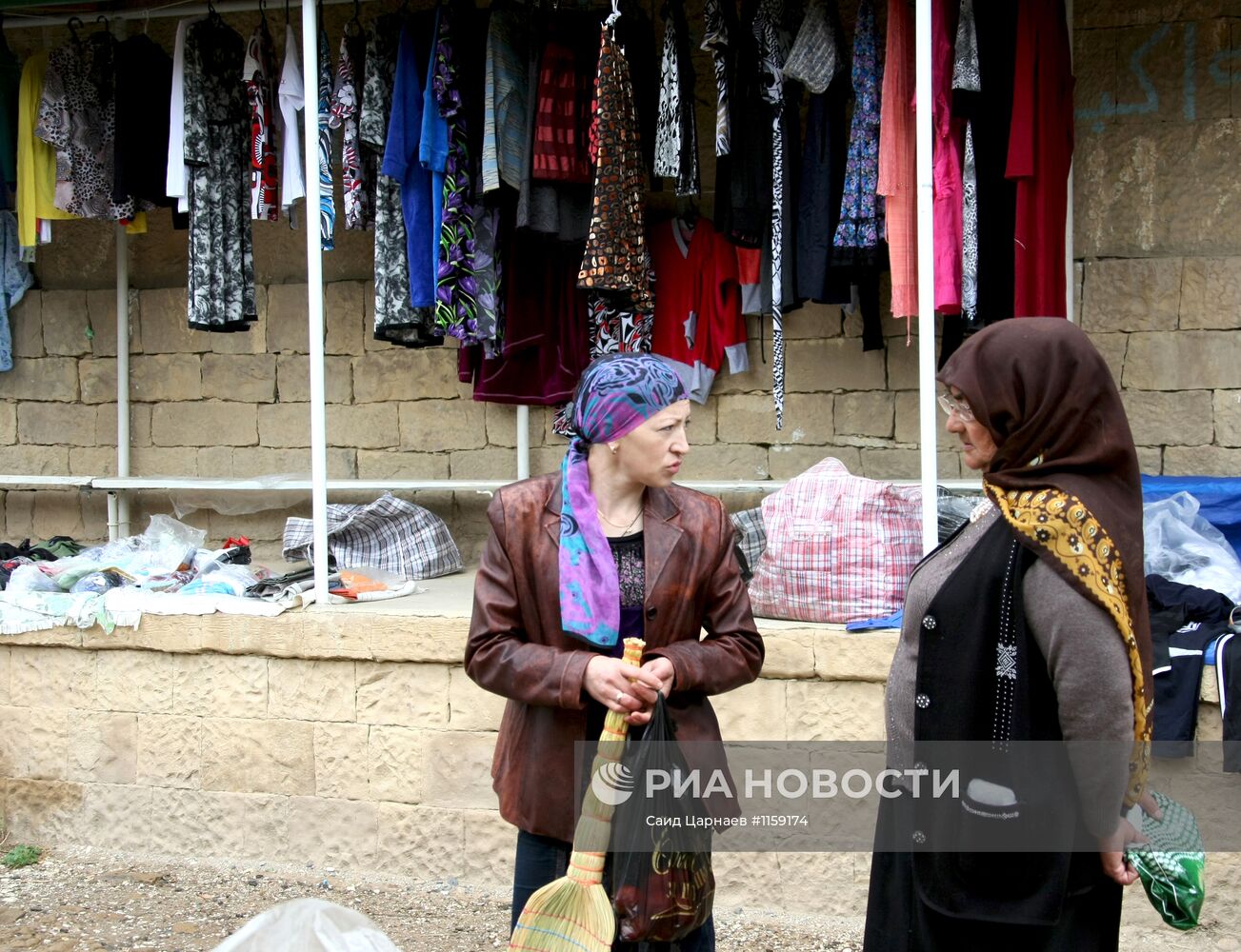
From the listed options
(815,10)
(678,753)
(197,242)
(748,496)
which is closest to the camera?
(678,753)

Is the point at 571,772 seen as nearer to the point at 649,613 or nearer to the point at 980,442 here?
the point at 649,613

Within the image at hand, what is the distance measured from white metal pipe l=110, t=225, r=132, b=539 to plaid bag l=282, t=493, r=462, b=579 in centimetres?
123

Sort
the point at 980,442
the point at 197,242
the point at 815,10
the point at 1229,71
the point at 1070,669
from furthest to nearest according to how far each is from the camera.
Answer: the point at 197,242, the point at 1229,71, the point at 815,10, the point at 980,442, the point at 1070,669

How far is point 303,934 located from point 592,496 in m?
1.03

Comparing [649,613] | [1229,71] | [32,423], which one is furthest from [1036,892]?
[32,423]

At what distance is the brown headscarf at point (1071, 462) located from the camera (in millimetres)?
2195

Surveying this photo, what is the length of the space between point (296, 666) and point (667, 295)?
2.21 m

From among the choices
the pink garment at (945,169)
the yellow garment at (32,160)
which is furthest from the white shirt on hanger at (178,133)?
the pink garment at (945,169)

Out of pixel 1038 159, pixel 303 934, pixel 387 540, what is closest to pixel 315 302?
pixel 387 540

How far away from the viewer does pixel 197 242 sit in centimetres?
555

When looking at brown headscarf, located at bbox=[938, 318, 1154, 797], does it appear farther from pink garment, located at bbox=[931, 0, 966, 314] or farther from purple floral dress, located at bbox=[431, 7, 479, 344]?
purple floral dress, located at bbox=[431, 7, 479, 344]

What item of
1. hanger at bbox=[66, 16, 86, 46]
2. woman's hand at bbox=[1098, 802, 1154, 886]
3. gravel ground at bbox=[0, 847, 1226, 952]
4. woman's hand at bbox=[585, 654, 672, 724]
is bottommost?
gravel ground at bbox=[0, 847, 1226, 952]

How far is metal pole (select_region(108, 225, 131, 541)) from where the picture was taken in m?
6.68

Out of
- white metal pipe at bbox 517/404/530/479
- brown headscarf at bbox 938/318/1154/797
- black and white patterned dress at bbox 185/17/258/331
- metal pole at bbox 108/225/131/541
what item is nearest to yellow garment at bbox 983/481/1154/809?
brown headscarf at bbox 938/318/1154/797
